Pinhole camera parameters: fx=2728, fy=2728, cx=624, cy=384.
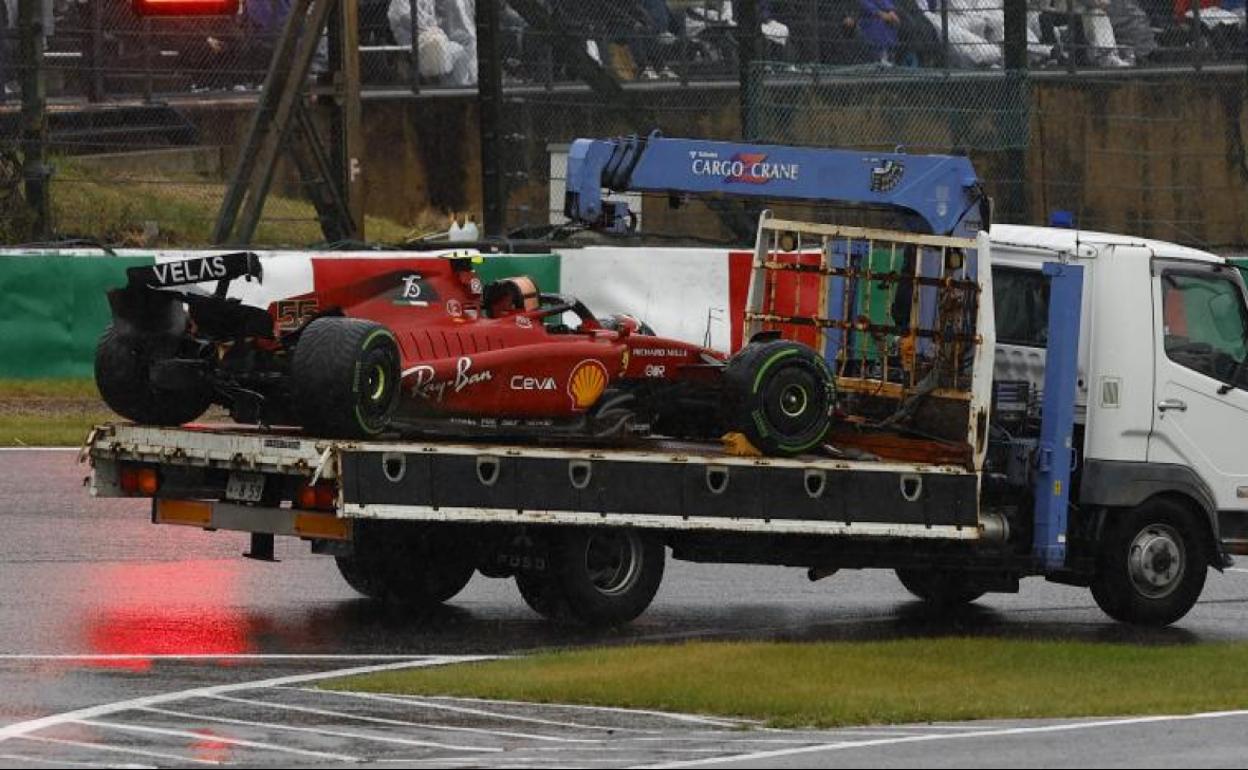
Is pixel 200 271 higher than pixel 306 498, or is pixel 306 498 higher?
pixel 200 271

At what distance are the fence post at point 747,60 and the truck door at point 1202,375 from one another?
8.35 meters

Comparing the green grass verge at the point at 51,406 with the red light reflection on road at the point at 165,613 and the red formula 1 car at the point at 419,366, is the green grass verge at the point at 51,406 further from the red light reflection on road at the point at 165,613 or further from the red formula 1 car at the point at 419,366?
the red formula 1 car at the point at 419,366

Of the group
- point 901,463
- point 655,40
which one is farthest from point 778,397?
point 655,40

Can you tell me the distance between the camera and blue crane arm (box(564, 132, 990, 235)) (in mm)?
15164

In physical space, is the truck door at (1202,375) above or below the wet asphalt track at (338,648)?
above

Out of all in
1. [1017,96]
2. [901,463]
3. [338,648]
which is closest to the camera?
[338,648]

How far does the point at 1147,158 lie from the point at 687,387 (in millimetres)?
10995

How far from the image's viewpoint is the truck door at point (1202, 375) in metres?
15.0

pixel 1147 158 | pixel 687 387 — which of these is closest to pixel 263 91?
pixel 1147 158

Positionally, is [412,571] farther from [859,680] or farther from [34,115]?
[34,115]

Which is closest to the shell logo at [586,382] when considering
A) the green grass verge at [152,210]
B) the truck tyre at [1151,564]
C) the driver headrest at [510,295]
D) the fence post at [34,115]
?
the driver headrest at [510,295]

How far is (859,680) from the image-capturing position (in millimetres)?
12445

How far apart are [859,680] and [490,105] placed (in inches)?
460

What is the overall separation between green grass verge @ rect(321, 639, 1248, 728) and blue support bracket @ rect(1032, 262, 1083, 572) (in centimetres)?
89
